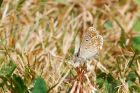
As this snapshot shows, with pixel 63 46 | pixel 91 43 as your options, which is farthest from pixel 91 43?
pixel 63 46

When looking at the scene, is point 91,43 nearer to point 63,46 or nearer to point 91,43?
point 91,43

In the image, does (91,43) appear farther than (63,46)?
No

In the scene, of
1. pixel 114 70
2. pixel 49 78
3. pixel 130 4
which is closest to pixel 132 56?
pixel 114 70

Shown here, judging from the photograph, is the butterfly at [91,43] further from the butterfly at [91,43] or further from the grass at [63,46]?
the grass at [63,46]

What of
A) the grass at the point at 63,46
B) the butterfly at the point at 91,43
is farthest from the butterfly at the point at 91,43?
the grass at the point at 63,46

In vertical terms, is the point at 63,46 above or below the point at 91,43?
below

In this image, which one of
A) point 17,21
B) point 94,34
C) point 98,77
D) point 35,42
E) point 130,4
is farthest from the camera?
point 130,4

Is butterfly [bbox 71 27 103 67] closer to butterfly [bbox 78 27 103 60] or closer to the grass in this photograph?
butterfly [bbox 78 27 103 60]

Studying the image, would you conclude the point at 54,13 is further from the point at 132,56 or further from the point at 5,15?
the point at 132,56
